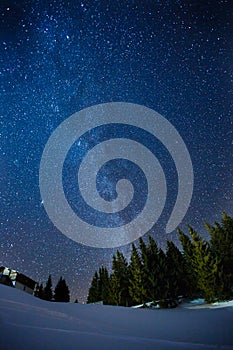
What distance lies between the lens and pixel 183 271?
30.6 meters

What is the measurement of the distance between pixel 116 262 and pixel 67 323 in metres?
31.5

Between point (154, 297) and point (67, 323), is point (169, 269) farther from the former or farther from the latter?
point (67, 323)

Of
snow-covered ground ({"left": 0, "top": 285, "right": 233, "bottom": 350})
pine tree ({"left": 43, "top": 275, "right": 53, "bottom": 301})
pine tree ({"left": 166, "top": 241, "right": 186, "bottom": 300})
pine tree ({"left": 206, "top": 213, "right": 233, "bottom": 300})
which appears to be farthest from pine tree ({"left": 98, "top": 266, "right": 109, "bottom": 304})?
snow-covered ground ({"left": 0, "top": 285, "right": 233, "bottom": 350})

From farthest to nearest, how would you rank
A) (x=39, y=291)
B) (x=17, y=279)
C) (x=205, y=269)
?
(x=39, y=291) → (x=17, y=279) → (x=205, y=269)

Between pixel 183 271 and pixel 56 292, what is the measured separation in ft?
139

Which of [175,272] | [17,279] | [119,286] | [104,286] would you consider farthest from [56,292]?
[175,272]

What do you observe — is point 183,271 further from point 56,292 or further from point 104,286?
point 56,292

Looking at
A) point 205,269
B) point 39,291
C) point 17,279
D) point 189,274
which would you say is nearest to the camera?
point 205,269

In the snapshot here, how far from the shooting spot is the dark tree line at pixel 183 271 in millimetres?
25516

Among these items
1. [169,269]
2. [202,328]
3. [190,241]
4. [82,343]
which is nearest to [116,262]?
[169,269]

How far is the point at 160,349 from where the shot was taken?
7.34 meters

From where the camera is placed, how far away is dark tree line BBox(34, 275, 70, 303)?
5774 cm

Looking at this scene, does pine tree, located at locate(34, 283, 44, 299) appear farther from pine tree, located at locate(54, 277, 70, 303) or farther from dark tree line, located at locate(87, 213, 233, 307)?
dark tree line, located at locate(87, 213, 233, 307)

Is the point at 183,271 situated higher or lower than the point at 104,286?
higher
